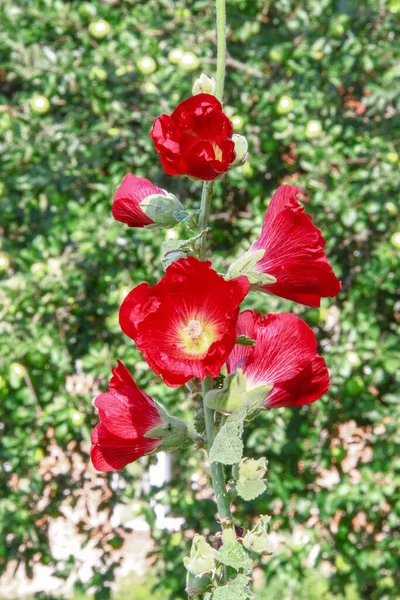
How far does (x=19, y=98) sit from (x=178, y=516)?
5.46 ft

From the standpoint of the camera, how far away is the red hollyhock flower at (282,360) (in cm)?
108

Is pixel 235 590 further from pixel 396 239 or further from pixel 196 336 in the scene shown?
pixel 396 239

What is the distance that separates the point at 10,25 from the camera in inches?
122

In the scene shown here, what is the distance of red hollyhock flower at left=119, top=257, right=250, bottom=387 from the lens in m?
0.95

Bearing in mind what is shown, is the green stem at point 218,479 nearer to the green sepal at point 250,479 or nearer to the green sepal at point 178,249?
the green sepal at point 250,479

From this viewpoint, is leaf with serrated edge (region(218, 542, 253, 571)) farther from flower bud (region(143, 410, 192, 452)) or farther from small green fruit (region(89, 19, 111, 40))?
small green fruit (region(89, 19, 111, 40))

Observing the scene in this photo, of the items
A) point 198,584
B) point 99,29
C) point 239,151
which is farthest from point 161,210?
point 99,29

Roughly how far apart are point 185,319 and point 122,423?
0.60ft

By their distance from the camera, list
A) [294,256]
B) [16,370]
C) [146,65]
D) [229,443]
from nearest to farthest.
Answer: [229,443], [294,256], [16,370], [146,65]

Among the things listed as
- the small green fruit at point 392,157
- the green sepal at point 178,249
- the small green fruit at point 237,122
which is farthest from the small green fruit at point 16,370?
the green sepal at point 178,249

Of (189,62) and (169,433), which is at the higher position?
(169,433)

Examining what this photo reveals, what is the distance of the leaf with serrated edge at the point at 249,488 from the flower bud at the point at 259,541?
36mm

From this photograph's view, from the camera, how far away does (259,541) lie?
41.7 inches

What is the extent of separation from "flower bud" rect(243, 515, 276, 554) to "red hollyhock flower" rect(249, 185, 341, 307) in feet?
0.94
